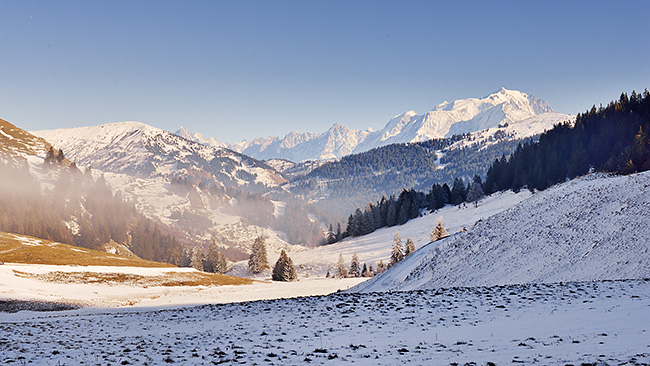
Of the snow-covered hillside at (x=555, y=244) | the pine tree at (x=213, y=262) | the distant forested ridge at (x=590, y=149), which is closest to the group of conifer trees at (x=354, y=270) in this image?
the pine tree at (x=213, y=262)

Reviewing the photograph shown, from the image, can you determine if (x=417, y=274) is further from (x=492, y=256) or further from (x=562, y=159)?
(x=562, y=159)

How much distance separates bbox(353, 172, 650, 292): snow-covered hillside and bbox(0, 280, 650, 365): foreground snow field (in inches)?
289

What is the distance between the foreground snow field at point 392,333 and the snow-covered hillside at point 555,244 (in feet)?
24.1

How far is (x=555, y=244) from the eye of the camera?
32.5 metres

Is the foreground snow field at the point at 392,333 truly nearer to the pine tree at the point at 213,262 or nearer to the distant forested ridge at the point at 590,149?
the distant forested ridge at the point at 590,149

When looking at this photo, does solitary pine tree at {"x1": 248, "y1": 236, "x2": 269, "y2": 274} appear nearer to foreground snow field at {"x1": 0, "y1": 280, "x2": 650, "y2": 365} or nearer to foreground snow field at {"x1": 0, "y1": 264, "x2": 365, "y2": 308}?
foreground snow field at {"x1": 0, "y1": 264, "x2": 365, "y2": 308}

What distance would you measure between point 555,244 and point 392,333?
80.7 feet

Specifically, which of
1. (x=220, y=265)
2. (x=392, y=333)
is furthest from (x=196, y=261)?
(x=392, y=333)

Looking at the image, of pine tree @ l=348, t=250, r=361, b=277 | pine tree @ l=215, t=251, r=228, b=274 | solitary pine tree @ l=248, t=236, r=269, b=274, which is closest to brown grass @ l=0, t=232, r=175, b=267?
pine tree @ l=215, t=251, r=228, b=274

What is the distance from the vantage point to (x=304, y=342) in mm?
14250

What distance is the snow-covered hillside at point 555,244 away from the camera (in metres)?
28.1

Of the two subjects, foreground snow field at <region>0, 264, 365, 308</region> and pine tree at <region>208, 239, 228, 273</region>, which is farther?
pine tree at <region>208, 239, 228, 273</region>

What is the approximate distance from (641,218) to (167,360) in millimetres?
36009

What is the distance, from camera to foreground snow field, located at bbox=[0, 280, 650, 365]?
11.0m
